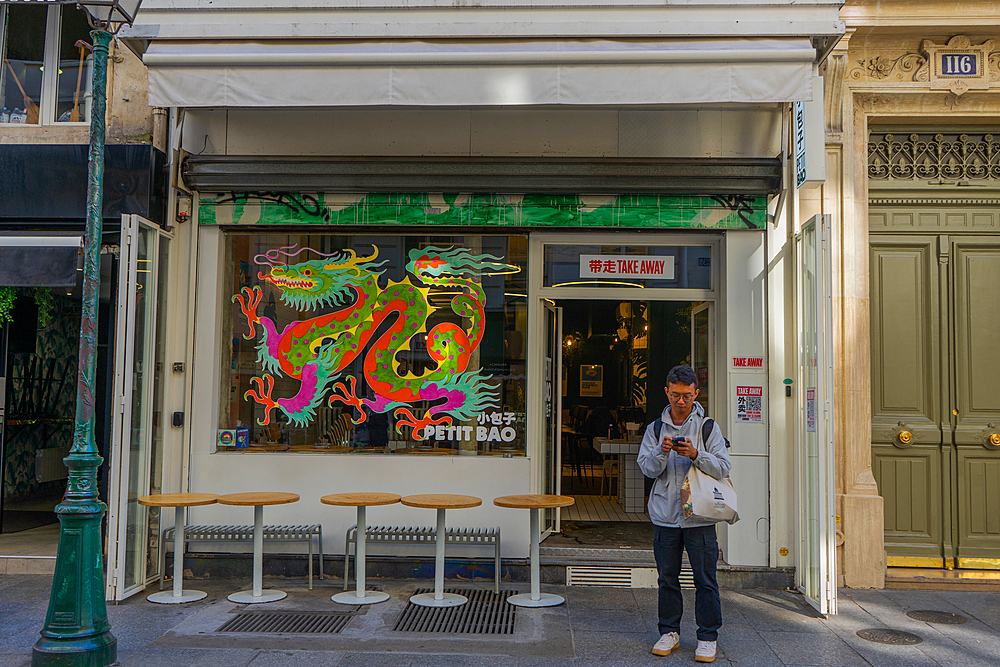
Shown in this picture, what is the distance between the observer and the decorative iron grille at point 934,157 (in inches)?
286

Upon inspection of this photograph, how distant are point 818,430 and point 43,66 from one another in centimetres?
792

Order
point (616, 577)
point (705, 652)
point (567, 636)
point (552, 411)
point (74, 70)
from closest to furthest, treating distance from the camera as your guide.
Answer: point (705, 652)
point (567, 636)
point (616, 577)
point (74, 70)
point (552, 411)

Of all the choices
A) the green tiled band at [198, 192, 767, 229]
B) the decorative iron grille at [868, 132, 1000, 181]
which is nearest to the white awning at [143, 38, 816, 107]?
the green tiled band at [198, 192, 767, 229]

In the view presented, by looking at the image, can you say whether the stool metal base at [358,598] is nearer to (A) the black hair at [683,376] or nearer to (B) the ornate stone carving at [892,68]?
(A) the black hair at [683,376]

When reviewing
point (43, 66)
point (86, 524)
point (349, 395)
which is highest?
point (43, 66)

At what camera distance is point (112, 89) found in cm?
725

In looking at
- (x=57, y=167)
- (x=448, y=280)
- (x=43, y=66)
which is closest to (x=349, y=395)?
(x=448, y=280)

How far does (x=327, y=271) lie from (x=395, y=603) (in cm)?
315

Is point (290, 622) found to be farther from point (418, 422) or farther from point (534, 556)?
point (418, 422)

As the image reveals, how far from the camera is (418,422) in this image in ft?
23.7

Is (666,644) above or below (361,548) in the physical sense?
below

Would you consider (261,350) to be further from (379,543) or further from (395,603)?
(395,603)

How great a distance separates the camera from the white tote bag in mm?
4809

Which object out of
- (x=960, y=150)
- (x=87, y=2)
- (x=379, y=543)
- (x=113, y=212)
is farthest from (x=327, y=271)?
(x=960, y=150)
